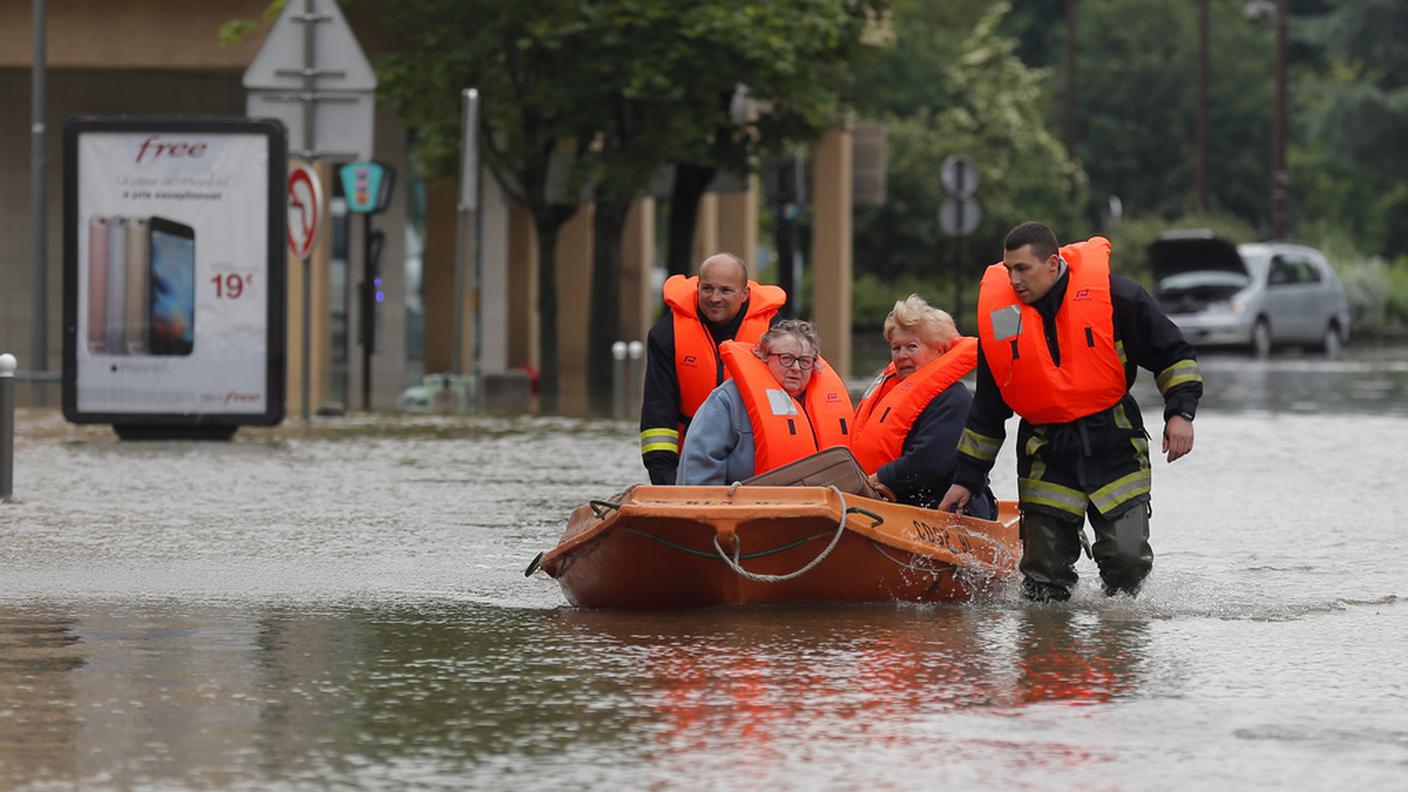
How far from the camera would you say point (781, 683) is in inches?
341

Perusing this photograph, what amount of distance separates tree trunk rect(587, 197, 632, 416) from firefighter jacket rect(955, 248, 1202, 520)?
21.1 metres

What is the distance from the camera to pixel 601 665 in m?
9.11

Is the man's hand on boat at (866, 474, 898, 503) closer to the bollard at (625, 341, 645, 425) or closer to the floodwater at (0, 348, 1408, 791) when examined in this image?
the floodwater at (0, 348, 1408, 791)

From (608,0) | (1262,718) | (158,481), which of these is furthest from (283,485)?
(608,0)

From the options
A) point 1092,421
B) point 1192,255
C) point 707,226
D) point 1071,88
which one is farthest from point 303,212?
point 1071,88

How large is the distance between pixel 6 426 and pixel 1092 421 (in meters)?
6.63

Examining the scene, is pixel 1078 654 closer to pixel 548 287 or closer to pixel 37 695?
pixel 37 695

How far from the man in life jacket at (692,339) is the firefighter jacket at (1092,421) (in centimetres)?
114

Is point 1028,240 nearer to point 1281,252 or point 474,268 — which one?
point 474,268

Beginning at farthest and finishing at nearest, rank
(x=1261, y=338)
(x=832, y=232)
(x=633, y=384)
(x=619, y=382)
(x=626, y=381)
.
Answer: (x=1261, y=338)
(x=832, y=232)
(x=626, y=381)
(x=619, y=382)
(x=633, y=384)

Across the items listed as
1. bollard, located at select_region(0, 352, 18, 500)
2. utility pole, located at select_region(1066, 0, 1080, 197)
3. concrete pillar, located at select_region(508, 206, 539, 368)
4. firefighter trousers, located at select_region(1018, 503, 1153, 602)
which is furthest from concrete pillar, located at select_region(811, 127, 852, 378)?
utility pole, located at select_region(1066, 0, 1080, 197)

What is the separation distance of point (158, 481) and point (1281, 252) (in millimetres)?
31884

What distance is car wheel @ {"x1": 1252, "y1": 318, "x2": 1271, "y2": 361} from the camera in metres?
44.9

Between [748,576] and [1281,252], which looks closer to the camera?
[748,576]
